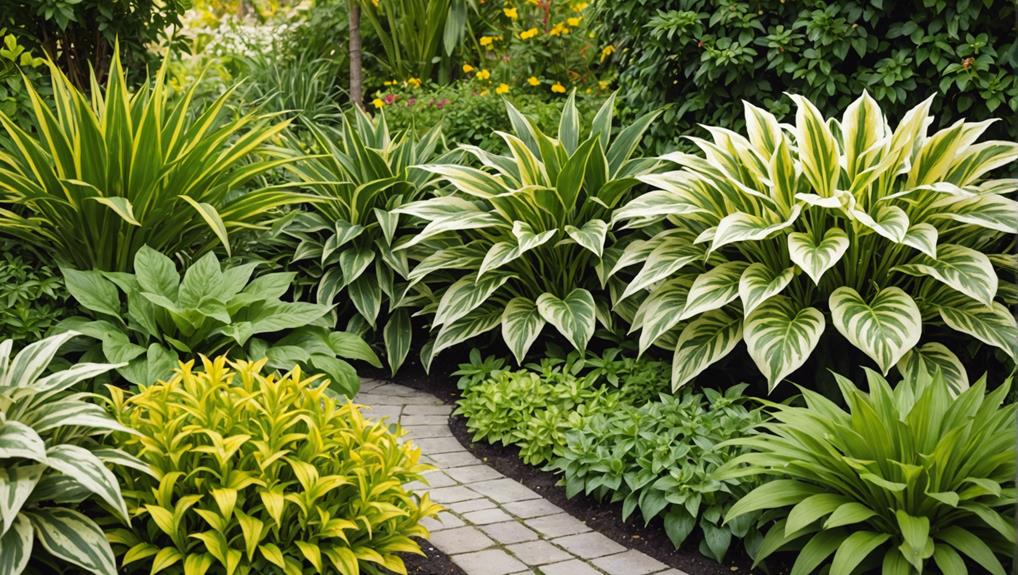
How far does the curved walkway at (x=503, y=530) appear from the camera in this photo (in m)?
2.83

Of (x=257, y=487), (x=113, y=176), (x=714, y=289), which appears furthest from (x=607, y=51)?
(x=257, y=487)

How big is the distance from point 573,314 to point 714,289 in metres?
0.69

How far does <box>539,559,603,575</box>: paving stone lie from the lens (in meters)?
2.78

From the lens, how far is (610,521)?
3.16 metres

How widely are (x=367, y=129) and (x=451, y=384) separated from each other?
1.53 meters

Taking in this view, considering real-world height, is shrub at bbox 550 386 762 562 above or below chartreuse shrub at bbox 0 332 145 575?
below

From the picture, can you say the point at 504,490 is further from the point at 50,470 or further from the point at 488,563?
the point at 50,470

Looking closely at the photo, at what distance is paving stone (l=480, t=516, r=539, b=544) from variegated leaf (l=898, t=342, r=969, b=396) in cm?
148

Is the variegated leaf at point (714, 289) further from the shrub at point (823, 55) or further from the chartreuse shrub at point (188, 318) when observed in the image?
the chartreuse shrub at point (188, 318)

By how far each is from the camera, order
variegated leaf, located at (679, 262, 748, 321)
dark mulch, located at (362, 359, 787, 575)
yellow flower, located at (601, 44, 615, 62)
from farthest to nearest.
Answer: yellow flower, located at (601, 44, 615, 62) → variegated leaf, located at (679, 262, 748, 321) → dark mulch, located at (362, 359, 787, 575)

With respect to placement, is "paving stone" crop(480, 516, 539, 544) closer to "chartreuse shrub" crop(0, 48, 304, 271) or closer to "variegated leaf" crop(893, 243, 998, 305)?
"chartreuse shrub" crop(0, 48, 304, 271)

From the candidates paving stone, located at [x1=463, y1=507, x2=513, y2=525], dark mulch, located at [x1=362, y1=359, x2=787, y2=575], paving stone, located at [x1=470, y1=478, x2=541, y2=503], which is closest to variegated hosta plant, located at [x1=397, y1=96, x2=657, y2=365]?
dark mulch, located at [x1=362, y1=359, x2=787, y2=575]

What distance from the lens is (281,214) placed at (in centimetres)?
463

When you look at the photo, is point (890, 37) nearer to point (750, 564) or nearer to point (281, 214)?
point (750, 564)
